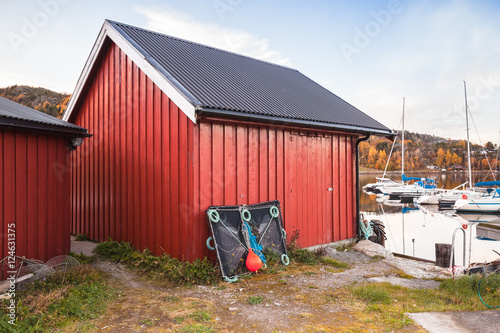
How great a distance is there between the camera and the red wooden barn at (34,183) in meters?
5.70

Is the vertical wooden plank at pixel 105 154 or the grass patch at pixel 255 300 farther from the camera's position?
the vertical wooden plank at pixel 105 154

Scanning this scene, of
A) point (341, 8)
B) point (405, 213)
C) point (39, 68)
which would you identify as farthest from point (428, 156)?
point (39, 68)

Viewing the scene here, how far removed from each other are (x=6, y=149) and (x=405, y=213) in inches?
1038

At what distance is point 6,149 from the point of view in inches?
225

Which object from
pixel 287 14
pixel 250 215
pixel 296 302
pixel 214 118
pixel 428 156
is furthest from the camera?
pixel 428 156

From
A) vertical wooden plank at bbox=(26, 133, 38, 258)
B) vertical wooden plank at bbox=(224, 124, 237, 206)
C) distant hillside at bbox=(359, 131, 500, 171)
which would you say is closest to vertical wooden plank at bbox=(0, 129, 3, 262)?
vertical wooden plank at bbox=(26, 133, 38, 258)

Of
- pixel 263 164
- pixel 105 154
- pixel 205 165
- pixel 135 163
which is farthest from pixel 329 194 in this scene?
pixel 105 154

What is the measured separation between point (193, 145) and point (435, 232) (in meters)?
16.9

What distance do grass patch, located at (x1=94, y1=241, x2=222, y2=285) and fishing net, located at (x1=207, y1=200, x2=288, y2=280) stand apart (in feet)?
0.92

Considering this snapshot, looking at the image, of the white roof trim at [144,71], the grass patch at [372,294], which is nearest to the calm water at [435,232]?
the grass patch at [372,294]

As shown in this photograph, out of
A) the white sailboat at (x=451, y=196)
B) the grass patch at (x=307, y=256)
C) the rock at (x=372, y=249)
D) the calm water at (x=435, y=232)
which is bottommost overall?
the calm water at (x=435, y=232)

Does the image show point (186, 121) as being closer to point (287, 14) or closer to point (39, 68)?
point (287, 14)

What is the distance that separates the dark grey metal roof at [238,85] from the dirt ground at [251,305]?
3.12 meters

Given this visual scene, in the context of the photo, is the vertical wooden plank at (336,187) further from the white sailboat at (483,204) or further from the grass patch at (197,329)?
the white sailboat at (483,204)
